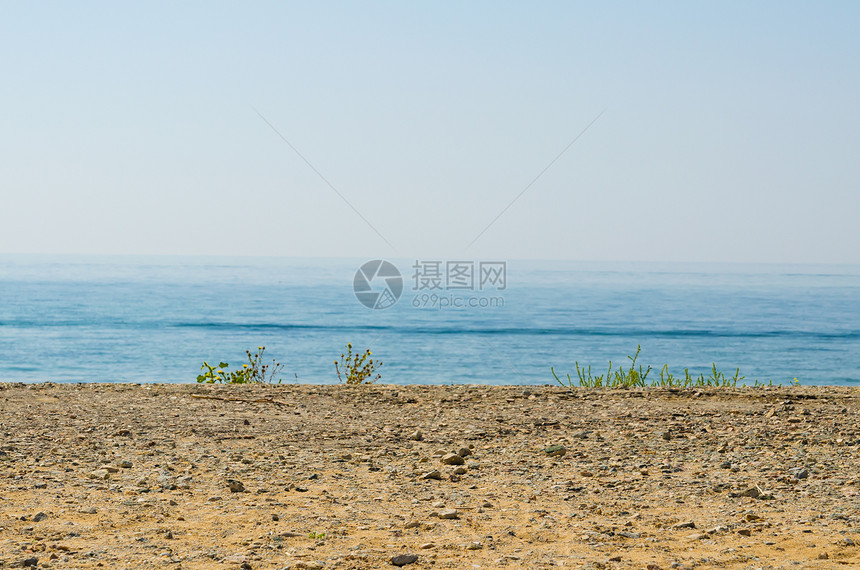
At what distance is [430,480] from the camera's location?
495 centimetres

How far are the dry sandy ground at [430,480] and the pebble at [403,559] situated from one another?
0.01 m

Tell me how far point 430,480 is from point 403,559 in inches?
57.9

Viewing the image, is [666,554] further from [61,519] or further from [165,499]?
[61,519]

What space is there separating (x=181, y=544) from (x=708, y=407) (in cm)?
521

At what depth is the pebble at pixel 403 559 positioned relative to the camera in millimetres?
3463

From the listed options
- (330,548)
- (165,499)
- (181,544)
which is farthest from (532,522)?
(165,499)

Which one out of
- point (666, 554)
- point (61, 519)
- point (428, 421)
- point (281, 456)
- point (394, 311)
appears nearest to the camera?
point (666, 554)

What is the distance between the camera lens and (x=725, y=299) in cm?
5538

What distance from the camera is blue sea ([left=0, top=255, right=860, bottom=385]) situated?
23.7m
